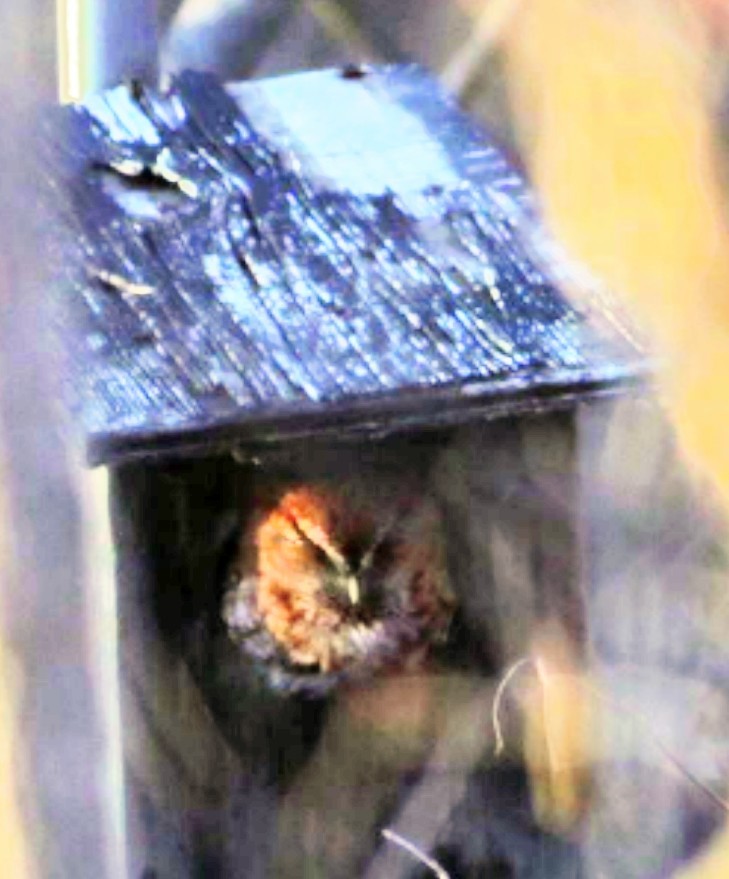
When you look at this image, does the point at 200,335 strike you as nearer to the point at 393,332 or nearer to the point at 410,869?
the point at 393,332

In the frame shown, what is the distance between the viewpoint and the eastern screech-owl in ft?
1.95

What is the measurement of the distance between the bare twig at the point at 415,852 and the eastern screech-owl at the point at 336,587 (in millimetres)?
59

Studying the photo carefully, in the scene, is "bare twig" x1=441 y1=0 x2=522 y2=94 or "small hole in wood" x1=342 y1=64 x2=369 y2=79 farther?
"small hole in wood" x1=342 y1=64 x2=369 y2=79

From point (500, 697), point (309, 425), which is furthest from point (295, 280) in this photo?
point (500, 697)

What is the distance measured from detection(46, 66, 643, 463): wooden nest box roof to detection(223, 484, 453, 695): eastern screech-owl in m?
0.05

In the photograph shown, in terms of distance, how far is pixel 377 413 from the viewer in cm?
55

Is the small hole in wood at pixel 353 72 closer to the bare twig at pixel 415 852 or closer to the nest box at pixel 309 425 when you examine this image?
the nest box at pixel 309 425

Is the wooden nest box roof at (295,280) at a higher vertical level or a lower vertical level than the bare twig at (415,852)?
higher

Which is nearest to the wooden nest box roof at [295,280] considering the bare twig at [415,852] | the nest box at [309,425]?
the nest box at [309,425]

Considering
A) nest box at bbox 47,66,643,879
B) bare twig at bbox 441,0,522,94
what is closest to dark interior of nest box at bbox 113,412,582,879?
nest box at bbox 47,66,643,879

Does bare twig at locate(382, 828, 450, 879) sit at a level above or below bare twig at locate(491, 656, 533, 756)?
below

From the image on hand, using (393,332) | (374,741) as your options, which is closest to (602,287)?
(393,332)

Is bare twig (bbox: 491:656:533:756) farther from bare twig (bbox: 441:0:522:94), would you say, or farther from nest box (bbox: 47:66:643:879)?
bare twig (bbox: 441:0:522:94)

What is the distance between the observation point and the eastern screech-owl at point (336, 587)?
0.59 meters
